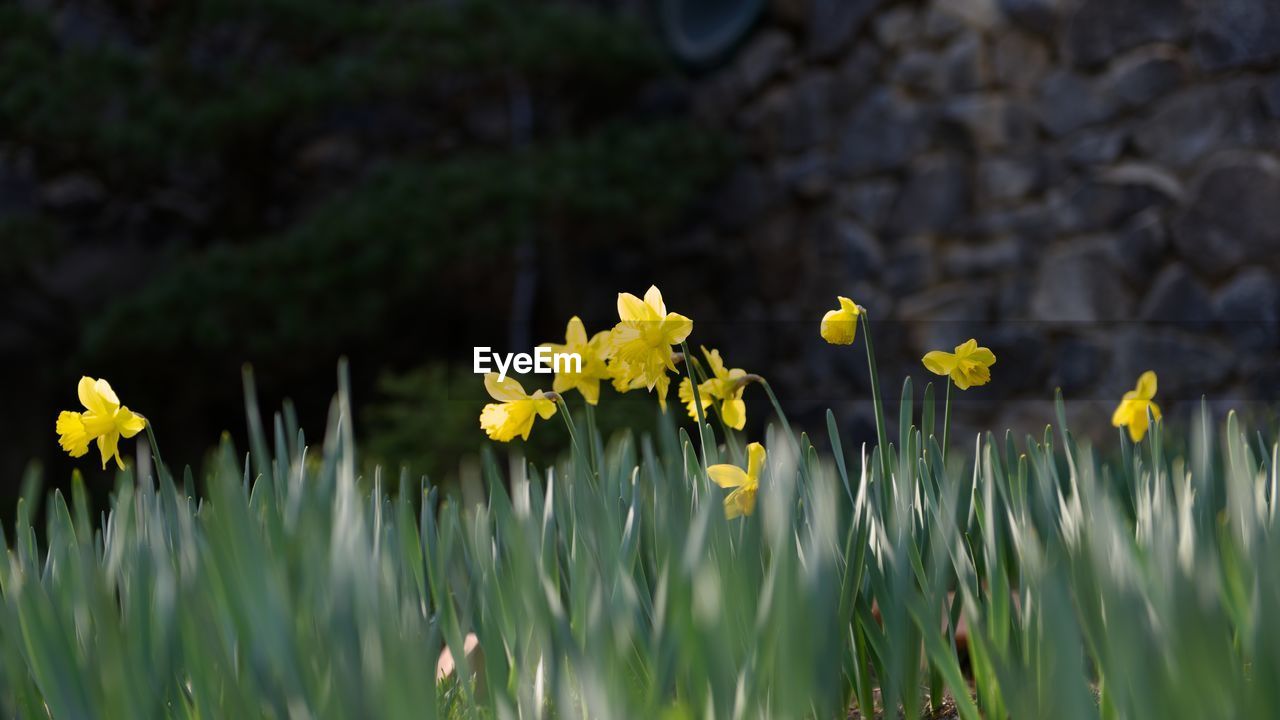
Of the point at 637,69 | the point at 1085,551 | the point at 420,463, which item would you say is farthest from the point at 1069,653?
the point at 637,69

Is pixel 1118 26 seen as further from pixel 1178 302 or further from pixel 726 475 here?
pixel 726 475

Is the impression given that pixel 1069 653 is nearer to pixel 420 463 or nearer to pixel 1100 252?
pixel 420 463

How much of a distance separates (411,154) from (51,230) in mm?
1572

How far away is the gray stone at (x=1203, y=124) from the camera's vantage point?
140 inches

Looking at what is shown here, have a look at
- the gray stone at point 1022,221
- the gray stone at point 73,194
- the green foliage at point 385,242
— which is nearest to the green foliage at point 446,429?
the green foliage at point 385,242

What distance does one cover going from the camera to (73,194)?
5.93 metres

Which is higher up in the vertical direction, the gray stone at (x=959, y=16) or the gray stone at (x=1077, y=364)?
the gray stone at (x=959, y=16)

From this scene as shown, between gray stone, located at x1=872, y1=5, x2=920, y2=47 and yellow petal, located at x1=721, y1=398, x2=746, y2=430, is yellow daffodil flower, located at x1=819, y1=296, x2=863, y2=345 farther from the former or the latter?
gray stone, located at x1=872, y1=5, x2=920, y2=47

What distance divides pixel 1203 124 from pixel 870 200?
1301 millimetres

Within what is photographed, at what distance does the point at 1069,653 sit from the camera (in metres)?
0.59

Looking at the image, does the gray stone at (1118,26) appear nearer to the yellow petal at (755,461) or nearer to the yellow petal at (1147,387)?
the yellow petal at (1147,387)

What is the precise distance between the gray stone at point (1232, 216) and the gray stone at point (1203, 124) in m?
0.07

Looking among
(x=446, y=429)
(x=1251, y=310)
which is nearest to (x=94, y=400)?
(x=446, y=429)

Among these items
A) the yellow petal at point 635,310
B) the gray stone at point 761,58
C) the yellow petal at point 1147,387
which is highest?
the gray stone at point 761,58
